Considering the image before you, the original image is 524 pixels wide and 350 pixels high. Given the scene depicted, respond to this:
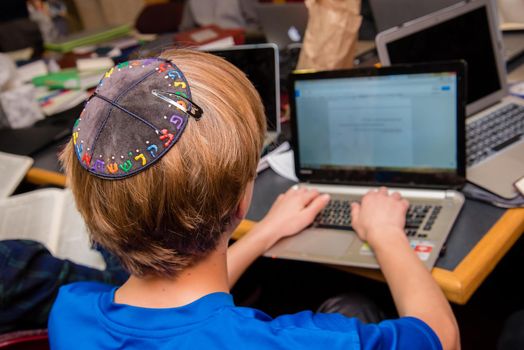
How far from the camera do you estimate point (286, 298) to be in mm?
1748

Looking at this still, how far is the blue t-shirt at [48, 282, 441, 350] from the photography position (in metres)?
0.58

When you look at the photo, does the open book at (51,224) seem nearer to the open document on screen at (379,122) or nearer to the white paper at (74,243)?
the white paper at (74,243)

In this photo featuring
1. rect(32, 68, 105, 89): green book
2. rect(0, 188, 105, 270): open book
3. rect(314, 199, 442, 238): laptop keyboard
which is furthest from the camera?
rect(32, 68, 105, 89): green book

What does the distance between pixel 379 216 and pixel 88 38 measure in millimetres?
2255

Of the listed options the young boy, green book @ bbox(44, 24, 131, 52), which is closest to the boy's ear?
the young boy

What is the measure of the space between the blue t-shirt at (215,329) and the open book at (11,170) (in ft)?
3.31

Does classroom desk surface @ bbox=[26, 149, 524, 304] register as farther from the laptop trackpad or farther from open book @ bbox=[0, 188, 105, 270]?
open book @ bbox=[0, 188, 105, 270]

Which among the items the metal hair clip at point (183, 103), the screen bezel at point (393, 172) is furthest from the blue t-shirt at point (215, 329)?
the screen bezel at point (393, 172)

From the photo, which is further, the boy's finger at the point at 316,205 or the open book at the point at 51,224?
the open book at the point at 51,224

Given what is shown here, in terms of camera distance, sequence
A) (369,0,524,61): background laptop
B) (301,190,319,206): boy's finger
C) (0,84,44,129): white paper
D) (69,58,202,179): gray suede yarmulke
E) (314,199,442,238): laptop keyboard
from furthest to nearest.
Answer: (0,84,44,129): white paper → (369,0,524,61): background laptop → (301,190,319,206): boy's finger → (314,199,442,238): laptop keyboard → (69,58,202,179): gray suede yarmulke

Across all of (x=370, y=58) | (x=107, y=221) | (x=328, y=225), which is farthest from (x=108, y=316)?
(x=370, y=58)

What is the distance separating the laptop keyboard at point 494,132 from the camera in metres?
1.19

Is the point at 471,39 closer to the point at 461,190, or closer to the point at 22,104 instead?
the point at 461,190

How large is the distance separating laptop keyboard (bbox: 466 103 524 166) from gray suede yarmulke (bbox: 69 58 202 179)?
78 cm
